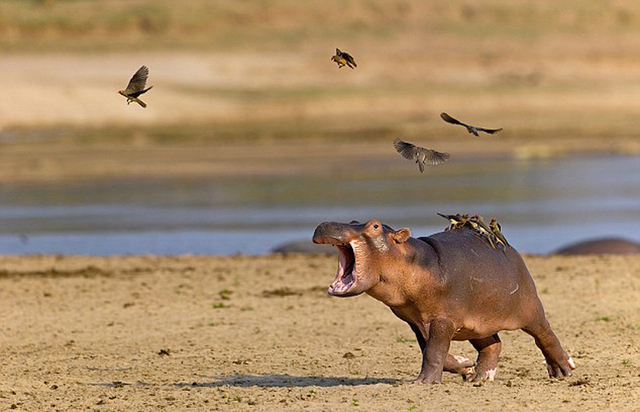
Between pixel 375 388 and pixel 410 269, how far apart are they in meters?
0.67

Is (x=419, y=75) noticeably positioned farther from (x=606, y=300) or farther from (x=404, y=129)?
(x=606, y=300)

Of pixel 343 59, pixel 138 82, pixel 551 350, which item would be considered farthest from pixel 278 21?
pixel 551 350

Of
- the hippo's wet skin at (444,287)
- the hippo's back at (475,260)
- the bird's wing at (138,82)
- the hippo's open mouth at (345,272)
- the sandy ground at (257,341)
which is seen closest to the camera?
the hippo's open mouth at (345,272)

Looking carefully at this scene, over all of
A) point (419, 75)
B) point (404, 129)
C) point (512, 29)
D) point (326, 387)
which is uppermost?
point (512, 29)

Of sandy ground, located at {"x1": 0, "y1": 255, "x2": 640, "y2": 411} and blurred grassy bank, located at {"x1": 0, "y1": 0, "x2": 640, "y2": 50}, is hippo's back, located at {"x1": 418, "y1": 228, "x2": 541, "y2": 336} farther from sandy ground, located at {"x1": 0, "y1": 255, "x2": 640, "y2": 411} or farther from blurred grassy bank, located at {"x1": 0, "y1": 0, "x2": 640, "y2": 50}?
blurred grassy bank, located at {"x1": 0, "y1": 0, "x2": 640, "y2": 50}

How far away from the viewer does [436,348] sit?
22.9 ft

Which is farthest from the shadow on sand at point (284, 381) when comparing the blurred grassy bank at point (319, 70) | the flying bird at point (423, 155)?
the blurred grassy bank at point (319, 70)

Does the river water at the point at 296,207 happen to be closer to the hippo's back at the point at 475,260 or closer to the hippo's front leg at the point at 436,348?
the hippo's back at the point at 475,260

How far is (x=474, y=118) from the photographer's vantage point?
35.1 meters

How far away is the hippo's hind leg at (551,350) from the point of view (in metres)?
7.50

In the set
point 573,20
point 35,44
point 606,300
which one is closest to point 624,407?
point 606,300

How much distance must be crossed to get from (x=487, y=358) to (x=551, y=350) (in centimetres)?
36

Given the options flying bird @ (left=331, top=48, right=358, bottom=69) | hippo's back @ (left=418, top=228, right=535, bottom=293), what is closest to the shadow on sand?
hippo's back @ (left=418, top=228, right=535, bottom=293)

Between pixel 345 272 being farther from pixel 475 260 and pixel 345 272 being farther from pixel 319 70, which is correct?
pixel 319 70
